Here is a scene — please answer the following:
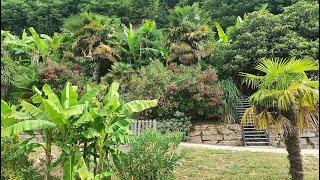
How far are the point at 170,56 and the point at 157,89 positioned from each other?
4219mm

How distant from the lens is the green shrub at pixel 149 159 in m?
8.53

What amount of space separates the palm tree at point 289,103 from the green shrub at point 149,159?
71.3 inches

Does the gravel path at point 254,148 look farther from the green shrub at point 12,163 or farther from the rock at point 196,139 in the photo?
the green shrub at point 12,163

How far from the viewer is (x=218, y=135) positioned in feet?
50.5

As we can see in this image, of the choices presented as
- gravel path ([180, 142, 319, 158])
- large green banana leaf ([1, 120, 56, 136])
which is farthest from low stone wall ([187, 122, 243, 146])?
large green banana leaf ([1, 120, 56, 136])

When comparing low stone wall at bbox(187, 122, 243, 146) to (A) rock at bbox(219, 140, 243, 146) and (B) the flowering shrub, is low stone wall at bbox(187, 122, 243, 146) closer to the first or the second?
(A) rock at bbox(219, 140, 243, 146)

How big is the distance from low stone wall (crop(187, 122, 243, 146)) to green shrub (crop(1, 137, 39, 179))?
754 cm

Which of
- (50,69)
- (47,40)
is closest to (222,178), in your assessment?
(50,69)

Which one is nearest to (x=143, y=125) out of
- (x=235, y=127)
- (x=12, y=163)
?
(x=235, y=127)

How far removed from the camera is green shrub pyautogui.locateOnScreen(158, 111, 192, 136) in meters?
15.3

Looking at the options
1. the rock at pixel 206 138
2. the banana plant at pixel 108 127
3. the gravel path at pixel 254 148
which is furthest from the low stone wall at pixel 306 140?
the banana plant at pixel 108 127

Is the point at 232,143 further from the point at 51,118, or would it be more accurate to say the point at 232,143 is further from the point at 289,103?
the point at 51,118

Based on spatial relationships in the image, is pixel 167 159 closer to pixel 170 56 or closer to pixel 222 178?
pixel 222 178

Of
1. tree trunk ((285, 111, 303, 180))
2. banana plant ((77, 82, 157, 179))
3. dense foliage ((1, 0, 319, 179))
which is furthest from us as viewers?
dense foliage ((1, 0, 319, 179))
